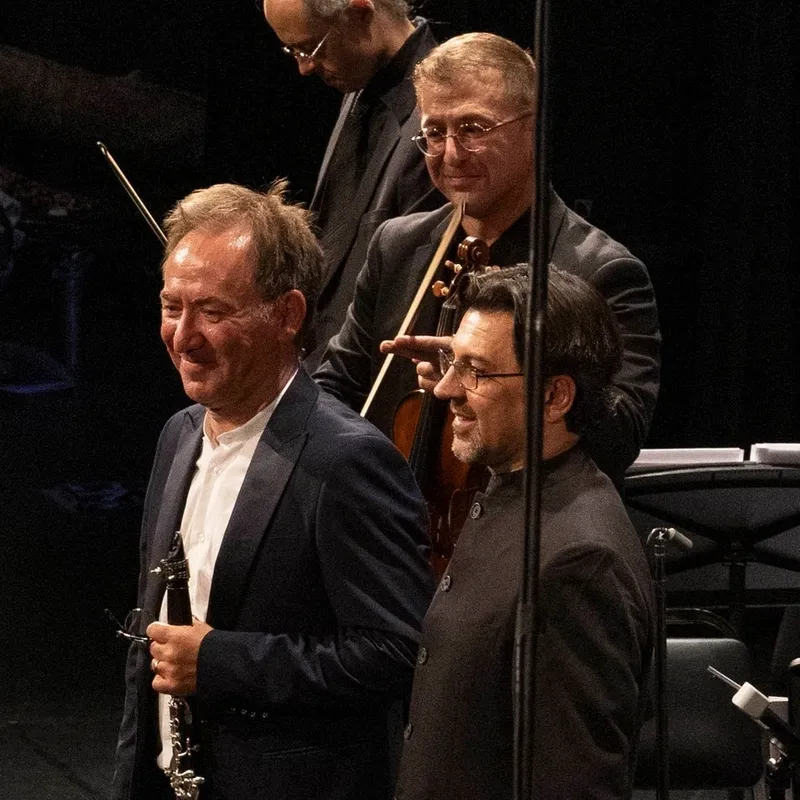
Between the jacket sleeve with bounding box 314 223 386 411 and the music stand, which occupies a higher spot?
the jacket sleeve with bounding box 314 223 386 411

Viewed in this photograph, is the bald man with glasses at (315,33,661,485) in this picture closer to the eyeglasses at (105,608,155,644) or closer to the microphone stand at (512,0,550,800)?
the eyeglasses at (105,608,155,644)

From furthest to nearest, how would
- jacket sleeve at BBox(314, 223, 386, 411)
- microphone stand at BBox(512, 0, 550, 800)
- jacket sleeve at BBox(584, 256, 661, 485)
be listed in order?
jacket sleeve at BBox(314, 223, 386, 411) < jacket sleeve at BBox(584, 256, 661, 485) < microphone stand at BBox(512, 0, 550, 800)

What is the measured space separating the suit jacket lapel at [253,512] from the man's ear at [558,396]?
0.36 m

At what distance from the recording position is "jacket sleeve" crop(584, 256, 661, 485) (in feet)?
8.29

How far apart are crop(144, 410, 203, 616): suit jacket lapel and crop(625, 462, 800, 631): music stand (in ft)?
4.72

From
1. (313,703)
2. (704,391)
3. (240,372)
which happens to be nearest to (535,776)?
(313,703)

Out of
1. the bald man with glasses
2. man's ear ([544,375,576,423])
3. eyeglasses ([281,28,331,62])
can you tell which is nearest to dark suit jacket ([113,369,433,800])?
man's ear ([544,375,576,423])

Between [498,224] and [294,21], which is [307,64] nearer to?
[294,21]

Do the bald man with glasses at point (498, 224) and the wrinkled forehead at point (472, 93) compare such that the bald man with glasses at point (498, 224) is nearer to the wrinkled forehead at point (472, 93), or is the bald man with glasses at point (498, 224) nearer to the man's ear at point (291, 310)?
the wrinkled forehead at point (472, 93)

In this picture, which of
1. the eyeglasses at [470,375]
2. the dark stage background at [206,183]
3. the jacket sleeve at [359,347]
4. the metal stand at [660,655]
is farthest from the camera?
the dark stage background at [206,183]

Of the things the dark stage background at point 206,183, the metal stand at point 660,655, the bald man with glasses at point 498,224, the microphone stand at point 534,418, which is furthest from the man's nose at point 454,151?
the dark stage background at point 206,183

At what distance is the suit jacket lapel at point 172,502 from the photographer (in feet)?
7.38

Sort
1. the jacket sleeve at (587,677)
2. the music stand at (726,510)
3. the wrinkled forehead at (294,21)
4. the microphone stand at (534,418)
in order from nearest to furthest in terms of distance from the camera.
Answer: the microphone stand at (534,418)
the jacket sleeve at (587,677)
the wrinkled forehead at (294,21)
the music stand at (726,510)

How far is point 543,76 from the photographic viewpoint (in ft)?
4.16
